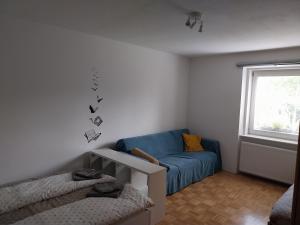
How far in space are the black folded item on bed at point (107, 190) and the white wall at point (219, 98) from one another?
8.88 ft

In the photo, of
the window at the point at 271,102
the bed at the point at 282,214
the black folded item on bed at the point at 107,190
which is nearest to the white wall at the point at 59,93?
the black folded item on bed at the point at 107,190

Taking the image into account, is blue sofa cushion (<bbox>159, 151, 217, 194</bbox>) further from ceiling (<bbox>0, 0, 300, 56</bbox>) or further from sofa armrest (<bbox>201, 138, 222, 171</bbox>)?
ceiling (<bbox>0, 0, 300, 56</bbox>)

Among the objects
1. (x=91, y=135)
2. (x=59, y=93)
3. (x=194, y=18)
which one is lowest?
(x=91, y=135)

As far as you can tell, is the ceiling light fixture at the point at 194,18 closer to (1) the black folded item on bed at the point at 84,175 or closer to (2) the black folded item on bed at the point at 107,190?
(2) the black folded item on bed at the point at 107,190

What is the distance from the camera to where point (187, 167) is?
3660 mm

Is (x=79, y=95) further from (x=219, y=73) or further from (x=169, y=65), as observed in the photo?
(x=219, y=73)

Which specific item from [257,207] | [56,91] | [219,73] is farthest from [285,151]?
Result: [56,91]

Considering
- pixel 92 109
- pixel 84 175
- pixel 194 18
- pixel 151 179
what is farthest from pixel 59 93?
pixel 194 18

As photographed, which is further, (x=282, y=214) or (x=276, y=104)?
(x=276, y=104)

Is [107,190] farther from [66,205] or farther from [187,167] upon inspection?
[187,167]

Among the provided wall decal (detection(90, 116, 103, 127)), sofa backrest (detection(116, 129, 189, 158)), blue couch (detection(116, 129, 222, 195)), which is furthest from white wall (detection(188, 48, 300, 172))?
wall decal (detection(90, 116, 103, 127))

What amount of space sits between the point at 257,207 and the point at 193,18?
259 centimetres

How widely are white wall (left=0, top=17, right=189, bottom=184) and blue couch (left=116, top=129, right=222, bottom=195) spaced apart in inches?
10.1

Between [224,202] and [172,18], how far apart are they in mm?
Answer: 2542
